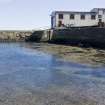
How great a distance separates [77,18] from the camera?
3834 inches

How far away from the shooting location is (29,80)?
26516mm

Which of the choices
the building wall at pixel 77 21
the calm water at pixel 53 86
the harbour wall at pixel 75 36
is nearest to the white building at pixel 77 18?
the building wall at pixel 77 21

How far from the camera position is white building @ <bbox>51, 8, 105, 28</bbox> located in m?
96.6

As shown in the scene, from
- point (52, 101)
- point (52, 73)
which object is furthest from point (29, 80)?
point (52, 101)

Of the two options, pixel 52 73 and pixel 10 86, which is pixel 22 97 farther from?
pixel 52 73

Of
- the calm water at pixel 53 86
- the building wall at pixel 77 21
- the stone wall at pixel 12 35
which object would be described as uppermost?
the building wall at pixel 77 21

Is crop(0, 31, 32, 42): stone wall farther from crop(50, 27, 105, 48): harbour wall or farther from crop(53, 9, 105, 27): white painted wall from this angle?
crop(50, 27, 105, 48): harbour wall

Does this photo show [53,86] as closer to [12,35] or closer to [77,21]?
[77,21]

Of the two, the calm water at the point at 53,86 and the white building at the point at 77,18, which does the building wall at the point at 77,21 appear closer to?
the white building at the point at 77,18

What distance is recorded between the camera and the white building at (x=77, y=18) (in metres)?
96.6

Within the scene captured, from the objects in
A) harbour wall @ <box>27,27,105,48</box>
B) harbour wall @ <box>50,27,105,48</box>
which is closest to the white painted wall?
harbour wall @ <box>27,27,105,48</box>

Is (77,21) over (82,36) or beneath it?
over

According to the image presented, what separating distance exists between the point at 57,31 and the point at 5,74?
177ft

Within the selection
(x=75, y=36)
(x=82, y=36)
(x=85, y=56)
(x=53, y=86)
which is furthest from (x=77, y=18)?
(x=53, y=86)
